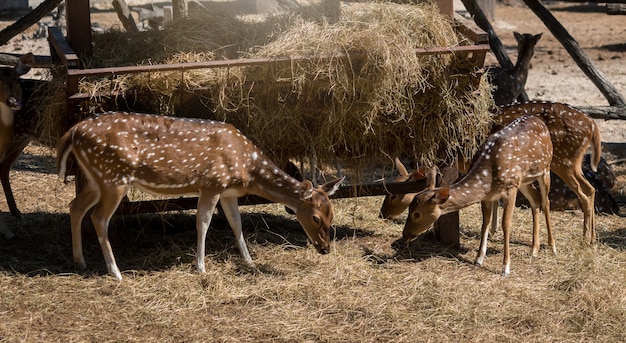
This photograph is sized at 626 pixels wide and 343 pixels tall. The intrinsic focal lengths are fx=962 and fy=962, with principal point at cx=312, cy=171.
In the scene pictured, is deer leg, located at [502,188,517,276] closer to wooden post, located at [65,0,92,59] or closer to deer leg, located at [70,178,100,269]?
deer leg, located at [70,178,100,269]

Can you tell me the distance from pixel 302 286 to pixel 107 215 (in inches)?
60.2

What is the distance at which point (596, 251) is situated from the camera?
7957mm

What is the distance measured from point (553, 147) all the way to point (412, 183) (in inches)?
52.9

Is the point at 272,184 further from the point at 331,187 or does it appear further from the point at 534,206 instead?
the point at 534,206

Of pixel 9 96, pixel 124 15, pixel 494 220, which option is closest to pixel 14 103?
pixel 9 96

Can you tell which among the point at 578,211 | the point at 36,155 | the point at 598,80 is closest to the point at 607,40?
the point at 598,80

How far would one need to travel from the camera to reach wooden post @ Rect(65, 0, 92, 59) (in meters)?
7.24

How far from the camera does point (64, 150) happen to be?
6.95 meters

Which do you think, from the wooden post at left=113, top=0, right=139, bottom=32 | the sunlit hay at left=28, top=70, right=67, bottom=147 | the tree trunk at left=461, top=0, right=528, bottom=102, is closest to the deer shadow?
the sunlit hay at left=28, top=70, right=67, bottom=147

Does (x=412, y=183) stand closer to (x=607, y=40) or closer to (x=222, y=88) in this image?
(x=222, y=88)

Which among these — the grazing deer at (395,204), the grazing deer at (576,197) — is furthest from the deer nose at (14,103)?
the grazing deer at (576,197)

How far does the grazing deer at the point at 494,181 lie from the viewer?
7621mm

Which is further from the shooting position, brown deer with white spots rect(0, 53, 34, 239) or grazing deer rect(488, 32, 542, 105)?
grazing deer rect(488, 32, 542, 105)

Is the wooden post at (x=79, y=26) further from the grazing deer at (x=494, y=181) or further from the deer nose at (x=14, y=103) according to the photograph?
the grazing deer at (x=494, y=181)
